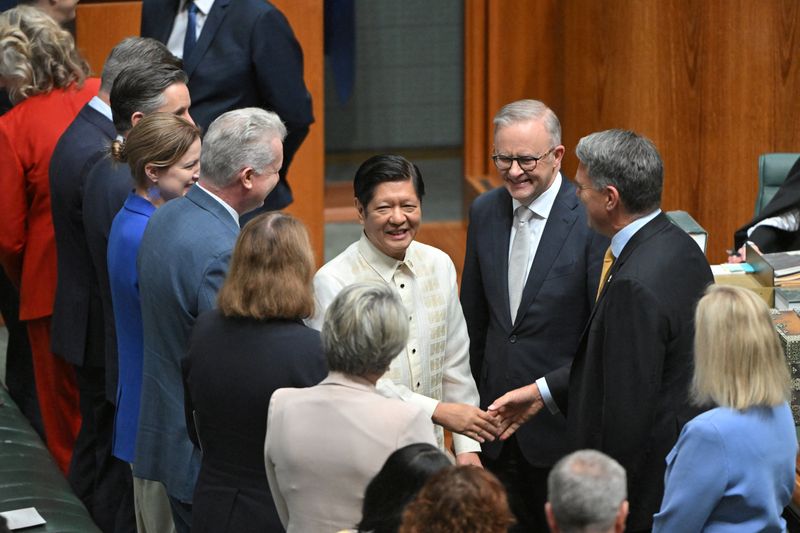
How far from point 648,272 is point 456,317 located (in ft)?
2.11

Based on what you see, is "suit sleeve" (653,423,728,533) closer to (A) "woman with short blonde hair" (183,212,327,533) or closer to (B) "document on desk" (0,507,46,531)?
(A) "woman with short blonde hair" (183,212,327,533)

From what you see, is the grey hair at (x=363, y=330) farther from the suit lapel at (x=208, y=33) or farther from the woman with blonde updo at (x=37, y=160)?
the suit lapel at (x=208, y=33)

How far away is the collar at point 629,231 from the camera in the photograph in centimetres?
310

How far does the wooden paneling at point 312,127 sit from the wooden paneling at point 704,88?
1325 millimetres

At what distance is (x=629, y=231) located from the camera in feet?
10.2

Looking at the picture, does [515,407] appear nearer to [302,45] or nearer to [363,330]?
[363,330]

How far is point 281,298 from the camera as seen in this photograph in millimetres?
2686

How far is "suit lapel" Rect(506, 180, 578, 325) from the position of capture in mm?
3580

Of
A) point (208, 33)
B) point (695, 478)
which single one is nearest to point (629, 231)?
point (695, 478)

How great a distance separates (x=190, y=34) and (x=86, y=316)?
4.13 feet

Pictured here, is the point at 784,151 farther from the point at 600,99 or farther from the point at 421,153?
the point at 421,153

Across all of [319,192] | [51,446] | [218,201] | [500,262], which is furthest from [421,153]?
[218,201]

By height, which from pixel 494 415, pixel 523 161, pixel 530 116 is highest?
pixel 530 116

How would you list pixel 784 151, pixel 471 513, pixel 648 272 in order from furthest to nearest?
pixel 784 151 → pixel 648 272 → pixel 471 513
